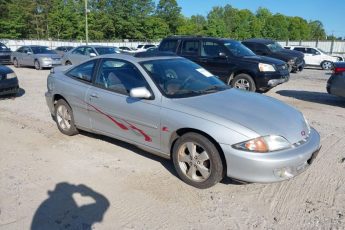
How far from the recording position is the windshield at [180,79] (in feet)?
15.1

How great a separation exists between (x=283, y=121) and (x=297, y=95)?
7261 millimetres

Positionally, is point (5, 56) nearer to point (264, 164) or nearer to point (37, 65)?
point (37, 65)

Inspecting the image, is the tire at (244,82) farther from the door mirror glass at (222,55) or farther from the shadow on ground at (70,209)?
the shadow on ground at (70,209)

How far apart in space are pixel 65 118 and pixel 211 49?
5909mm

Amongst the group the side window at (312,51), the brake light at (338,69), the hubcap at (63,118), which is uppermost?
the side window at (312,51)

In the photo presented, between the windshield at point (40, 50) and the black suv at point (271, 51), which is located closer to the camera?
the black suv at point (271, 51)


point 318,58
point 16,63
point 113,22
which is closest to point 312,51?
point 318,58

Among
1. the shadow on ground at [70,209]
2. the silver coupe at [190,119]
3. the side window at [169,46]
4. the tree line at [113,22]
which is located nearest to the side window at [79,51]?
the side window at [169,46]

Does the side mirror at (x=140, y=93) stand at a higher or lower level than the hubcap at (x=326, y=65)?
higher

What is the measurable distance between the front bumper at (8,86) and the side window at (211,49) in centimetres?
551

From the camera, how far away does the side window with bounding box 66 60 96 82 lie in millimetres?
5551

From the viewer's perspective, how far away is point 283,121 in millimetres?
4066

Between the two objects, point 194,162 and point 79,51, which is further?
point 79,51

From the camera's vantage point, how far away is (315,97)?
10500mm
